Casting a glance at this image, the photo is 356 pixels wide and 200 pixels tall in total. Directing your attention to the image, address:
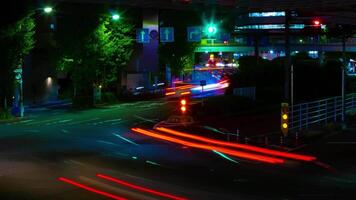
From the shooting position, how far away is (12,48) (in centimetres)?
4128

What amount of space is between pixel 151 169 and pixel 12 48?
992 inches

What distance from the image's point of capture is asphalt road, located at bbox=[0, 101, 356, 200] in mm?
15422

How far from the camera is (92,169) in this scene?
19.0 meters

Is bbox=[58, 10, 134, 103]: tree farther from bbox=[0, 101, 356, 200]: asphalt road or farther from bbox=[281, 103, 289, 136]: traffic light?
bbox=[281, 103, 289, 136]: traffic light

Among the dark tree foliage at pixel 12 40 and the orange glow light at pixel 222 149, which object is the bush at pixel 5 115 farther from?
the orange glow light at pixel 222 149

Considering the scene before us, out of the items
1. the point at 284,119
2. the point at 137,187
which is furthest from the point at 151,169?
the point at 284,119

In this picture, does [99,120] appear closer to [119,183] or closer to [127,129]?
[127,129]

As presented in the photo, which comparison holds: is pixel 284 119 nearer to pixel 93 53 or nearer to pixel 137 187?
pixel 137 187

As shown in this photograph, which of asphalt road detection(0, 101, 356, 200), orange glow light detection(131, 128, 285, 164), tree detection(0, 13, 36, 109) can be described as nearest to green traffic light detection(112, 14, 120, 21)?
tree detection(0, 13, 36, 109)

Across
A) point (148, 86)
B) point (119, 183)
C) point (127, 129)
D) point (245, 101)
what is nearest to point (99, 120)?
point (127, 129)

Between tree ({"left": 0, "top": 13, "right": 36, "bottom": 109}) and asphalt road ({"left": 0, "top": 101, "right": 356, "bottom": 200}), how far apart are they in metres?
11.2

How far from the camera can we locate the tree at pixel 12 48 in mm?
41000

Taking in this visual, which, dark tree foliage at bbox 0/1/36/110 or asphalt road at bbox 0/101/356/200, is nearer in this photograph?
asphalt road at bbox 0/101/356/200

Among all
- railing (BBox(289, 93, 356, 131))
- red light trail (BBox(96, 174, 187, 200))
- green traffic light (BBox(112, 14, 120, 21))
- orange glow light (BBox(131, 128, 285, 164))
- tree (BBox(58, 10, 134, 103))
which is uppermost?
green traffic light (BBox(112, 14, 120, 21))
